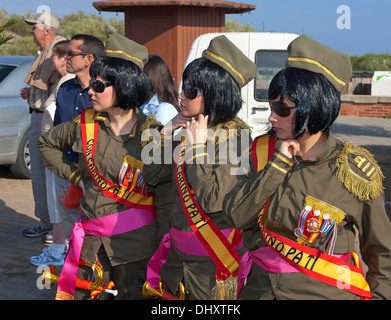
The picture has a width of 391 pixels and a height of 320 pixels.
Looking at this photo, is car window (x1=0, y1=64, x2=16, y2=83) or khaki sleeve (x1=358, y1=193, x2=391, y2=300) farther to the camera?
car window (x1=0, y1=64, x2=16, y2=83)

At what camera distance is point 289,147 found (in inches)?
96.3

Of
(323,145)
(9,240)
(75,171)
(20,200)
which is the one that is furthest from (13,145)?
(323,145)

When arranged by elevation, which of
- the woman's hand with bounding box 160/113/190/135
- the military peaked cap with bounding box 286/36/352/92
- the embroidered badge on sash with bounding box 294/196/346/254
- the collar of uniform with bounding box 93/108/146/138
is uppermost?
the military peaked cap with bounding box 286/36/352/92

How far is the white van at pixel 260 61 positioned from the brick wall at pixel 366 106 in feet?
33.5

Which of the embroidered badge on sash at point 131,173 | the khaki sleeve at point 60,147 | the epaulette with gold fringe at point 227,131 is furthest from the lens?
the khaki sleeve at point 60,147

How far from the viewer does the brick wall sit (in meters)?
17.0

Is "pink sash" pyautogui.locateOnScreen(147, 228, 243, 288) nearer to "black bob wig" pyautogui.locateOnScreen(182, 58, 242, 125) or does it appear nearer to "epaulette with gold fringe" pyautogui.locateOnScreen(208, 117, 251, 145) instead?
"epaulette with gold fringe" pyautogui.locateOnScreen(208, 117, 251, 145)

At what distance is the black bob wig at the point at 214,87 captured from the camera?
2945 millimetres

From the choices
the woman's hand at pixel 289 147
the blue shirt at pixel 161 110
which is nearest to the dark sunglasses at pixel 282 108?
the woman's hand at pixel 289 147

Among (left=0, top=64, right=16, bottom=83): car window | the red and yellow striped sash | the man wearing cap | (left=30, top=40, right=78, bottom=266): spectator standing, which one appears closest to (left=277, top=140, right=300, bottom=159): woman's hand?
the red and yellow striped sash

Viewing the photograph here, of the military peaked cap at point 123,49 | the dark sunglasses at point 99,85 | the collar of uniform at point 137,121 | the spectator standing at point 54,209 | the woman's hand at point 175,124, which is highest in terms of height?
the military peaked cap at point 123,49

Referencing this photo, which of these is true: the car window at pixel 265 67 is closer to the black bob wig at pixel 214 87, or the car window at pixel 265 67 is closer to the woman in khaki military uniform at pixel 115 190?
the woman in khaki military uniform at pixel 115 190

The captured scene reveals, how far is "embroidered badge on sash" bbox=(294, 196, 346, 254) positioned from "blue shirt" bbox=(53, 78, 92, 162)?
99.5 inches

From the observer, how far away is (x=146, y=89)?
3.60 meters
